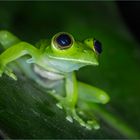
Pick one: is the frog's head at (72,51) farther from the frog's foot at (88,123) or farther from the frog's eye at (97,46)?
the frog's foot at (88,123)

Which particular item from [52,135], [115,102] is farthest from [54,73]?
[52,135]

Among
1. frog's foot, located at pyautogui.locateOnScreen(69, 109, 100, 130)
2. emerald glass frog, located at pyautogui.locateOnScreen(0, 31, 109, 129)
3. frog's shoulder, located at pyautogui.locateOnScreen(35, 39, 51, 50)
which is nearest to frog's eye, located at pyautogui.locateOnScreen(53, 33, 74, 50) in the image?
emerald glass frog, located at pyautogui.locateOnScreen(0, 31, 109, 129)

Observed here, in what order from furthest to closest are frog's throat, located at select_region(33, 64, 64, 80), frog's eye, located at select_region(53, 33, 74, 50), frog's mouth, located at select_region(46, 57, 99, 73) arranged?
1. frog's throat, located at select_region(33, 64, 64, 80)
2. frog's mouth, located at select_region(46, 57, 99, 73)
3. frog's eye, located at select_region(53, 33, 74, 50)

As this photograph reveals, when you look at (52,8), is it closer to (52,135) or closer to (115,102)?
(115,102)

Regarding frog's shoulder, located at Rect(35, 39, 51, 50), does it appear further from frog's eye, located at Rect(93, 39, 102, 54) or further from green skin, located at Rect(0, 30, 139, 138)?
frog's eye, located at Rect(93, 39, 102, 54)

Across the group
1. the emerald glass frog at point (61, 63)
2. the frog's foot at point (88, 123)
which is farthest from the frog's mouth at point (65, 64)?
the frog's foot at point (88, 123)

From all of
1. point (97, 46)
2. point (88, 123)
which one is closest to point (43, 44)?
point (97, 46)

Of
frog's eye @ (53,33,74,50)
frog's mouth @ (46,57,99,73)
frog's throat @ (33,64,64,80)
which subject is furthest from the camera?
frog's throat @ (33,64,64,80)

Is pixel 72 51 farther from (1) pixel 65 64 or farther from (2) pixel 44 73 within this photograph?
(2) pixel 44 73
